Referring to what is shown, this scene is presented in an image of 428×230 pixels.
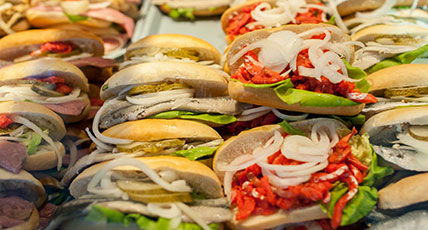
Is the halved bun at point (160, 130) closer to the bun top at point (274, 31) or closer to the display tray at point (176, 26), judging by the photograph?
the bun top at point (274, 31)

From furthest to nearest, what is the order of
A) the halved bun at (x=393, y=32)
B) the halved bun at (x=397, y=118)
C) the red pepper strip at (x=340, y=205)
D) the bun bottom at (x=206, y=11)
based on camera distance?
the bun bottom at (x=206, y=11) < the halved bun at (x=393, y=32) < the halved bun at (x=397, y=118) < the red pepper strip at (x=340, y=205)

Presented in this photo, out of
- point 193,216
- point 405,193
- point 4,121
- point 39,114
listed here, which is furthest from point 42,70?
point 405,193

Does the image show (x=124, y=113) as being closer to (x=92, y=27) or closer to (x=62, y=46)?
(x=62, y=46)

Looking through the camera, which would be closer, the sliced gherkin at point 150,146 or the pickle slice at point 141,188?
the pickle slice at point 141,188

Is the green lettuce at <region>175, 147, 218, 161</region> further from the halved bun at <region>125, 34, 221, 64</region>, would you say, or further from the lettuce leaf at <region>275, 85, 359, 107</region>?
the halved bun at <region>125, 34, 221, 64</region>

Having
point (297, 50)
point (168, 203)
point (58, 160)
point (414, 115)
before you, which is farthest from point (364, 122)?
point (58, 160)

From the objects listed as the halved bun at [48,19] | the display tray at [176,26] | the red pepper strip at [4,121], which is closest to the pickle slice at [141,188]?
the red pepper strip at [4,121]

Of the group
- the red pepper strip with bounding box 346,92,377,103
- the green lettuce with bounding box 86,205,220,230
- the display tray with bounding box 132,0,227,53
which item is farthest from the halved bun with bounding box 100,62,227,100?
the display tray with bounding box 132,0,227,53
